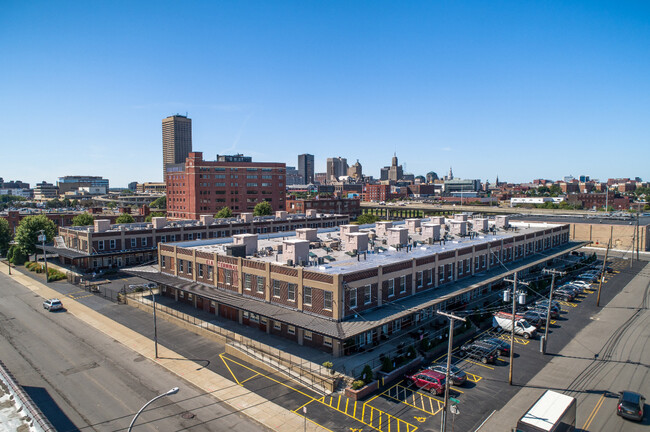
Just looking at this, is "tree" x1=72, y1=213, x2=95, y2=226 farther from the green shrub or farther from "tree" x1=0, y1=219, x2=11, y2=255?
the green shrub

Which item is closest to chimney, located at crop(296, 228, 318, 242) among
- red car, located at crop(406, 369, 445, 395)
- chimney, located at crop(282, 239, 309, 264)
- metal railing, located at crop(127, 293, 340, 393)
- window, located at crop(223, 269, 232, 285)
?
chimney, located at crop(282, 239, 309, 264)

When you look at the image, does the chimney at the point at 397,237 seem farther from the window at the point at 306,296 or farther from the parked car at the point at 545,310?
the window at the point at 306,296

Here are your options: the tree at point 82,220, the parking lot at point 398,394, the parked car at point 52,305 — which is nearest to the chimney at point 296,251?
the parking lot at point 398,394

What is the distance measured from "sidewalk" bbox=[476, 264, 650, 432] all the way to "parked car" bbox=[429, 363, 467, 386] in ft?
12.3

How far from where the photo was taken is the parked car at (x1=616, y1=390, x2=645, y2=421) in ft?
89.2

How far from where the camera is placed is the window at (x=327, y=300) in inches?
1421

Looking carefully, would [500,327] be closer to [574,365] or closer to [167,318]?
[574,365]

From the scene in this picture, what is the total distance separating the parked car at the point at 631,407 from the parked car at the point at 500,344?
10.5 metres

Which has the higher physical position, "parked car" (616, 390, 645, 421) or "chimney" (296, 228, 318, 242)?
"chimney" (296, 228, 318, 242)

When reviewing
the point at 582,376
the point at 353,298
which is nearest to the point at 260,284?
the point at 353,298

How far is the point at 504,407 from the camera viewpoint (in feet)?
95.0

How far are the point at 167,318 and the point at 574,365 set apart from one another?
42.9 m

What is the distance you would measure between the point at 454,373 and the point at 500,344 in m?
9.01

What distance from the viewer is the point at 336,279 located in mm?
35312
